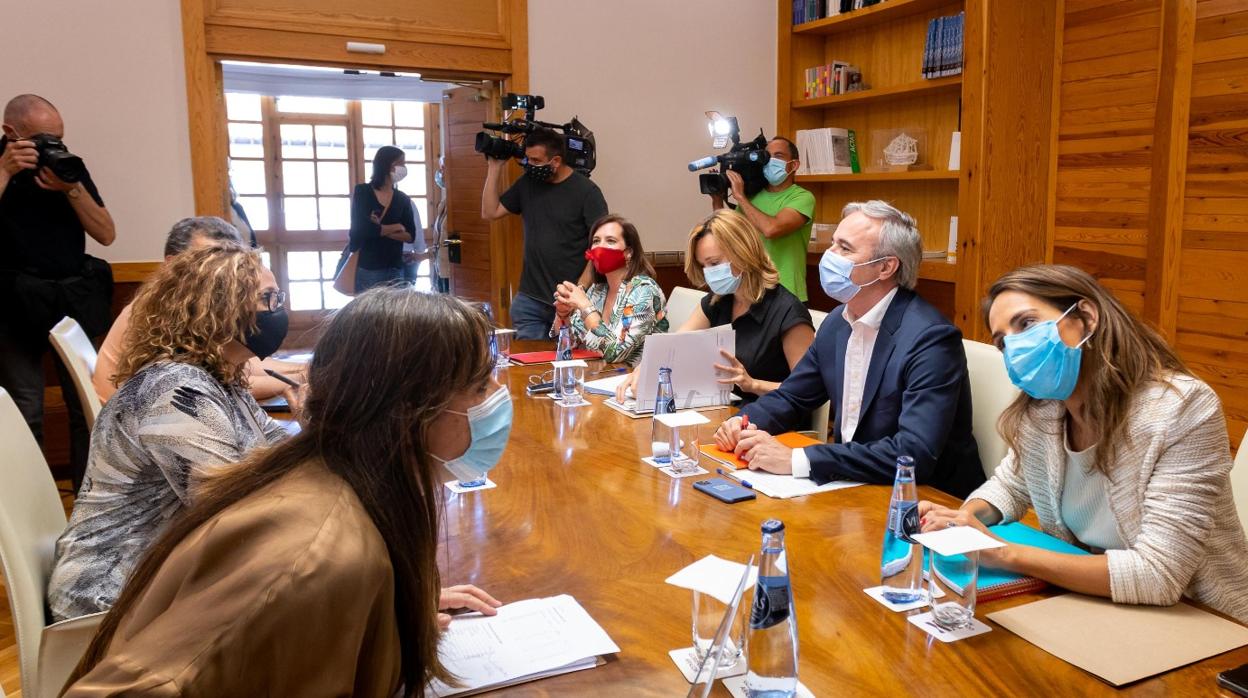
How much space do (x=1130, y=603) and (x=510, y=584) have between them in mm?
936

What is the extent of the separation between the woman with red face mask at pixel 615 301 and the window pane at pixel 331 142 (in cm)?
579

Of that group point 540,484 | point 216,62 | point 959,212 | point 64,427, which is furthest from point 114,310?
point 959,212

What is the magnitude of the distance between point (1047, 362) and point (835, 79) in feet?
13.3

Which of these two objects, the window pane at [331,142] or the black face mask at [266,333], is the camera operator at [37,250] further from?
the window pane at [331,142]

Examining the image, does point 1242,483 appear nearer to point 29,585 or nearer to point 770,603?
point 770,603

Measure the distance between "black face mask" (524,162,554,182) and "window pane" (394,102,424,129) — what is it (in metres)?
4.63

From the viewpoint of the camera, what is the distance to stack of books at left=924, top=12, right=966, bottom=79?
4.30 metres

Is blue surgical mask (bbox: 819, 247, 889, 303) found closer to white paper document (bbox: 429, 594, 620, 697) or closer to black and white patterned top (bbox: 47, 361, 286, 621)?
white paper document (bbox: 429, 594, 620, 697)

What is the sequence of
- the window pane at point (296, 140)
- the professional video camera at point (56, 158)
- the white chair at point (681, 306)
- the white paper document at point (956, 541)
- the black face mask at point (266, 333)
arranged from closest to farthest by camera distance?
the white paper document at point (956, 541) → the black face mask at point (266, 333) → the professional video camera at point (56, 158) → the white chair at point (681, 306) → the window pane at point (296, 140)

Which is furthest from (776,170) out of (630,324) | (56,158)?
(56,158)

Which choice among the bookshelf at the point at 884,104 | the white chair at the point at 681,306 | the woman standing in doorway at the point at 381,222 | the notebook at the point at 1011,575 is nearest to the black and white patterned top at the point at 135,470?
the notebook at the point at 1011,575

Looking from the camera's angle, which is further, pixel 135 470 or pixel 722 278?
pixel 722 278

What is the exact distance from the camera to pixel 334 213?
349 inches

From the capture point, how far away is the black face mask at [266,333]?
6.01ft
